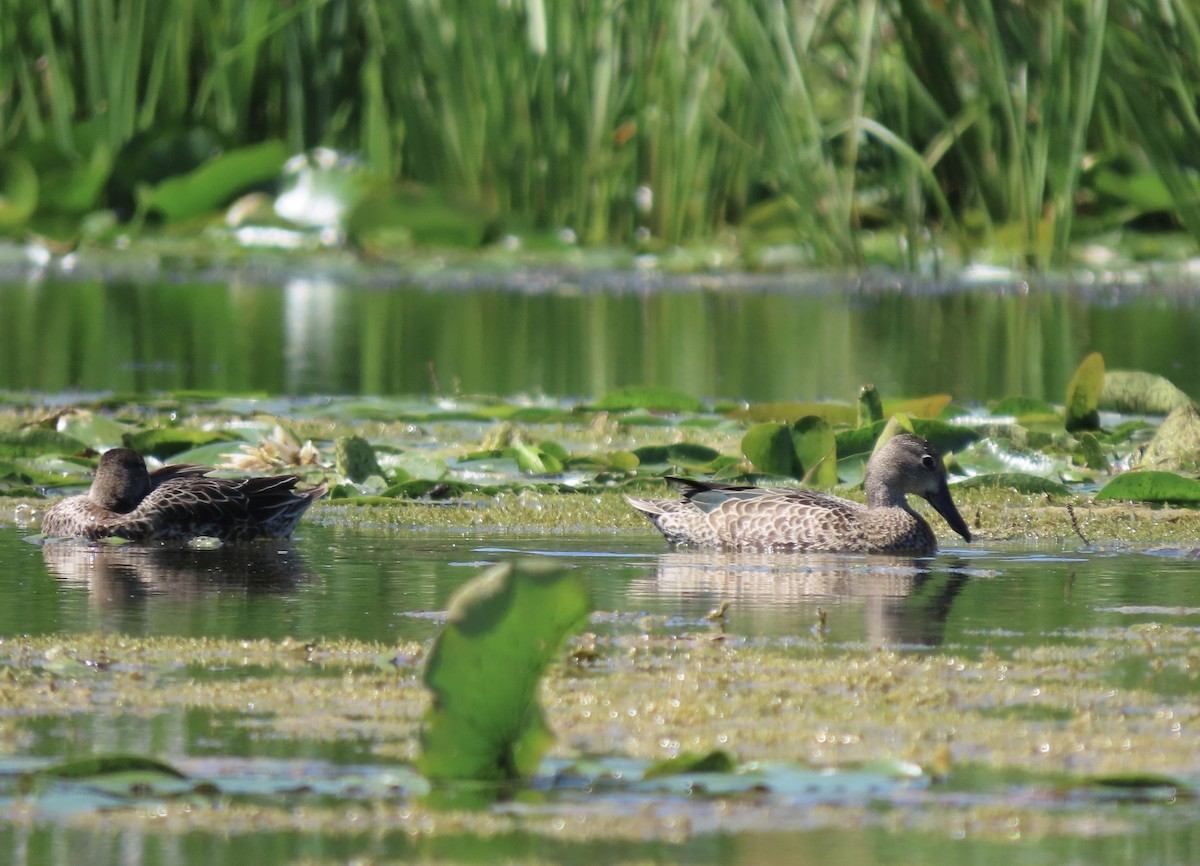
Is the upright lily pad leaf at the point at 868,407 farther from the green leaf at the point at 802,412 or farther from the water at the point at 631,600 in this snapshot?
the water at the point at 631,600

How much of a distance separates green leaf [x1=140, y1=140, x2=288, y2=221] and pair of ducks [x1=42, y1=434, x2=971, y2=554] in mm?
11358

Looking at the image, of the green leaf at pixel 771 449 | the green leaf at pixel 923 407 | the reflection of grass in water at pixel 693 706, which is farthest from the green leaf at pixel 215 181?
the reflection of grass in water at pixel 693 706

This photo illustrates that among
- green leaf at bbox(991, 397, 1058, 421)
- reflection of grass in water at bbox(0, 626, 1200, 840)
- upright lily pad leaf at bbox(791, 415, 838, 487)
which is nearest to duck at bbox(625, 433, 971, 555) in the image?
upright lily pad leaf at bbox(791, 415, 838, 487)

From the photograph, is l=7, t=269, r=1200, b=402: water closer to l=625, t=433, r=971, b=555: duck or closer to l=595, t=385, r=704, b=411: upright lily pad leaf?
l=595, t=385, r=704, b=411: upright lily pad leaf

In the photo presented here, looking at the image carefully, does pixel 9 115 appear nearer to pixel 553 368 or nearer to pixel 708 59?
pixel 708 59

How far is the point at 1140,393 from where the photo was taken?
9.87 meters

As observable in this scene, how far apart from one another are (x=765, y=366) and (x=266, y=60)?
8260 mm

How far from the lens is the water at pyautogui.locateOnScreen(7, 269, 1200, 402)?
12.2 m

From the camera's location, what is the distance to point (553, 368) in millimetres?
13180

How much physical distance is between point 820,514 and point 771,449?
4.30 feet

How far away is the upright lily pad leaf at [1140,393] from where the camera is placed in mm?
9781

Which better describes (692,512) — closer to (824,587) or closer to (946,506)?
(946,506)

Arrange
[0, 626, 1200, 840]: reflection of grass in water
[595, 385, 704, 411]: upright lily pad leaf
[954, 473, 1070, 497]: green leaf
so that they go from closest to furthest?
[0, 626, 1200, 840]: reflection of grass in water, [954, 473, 1070, 497]: green leaf, [595, 385, 704, 411]: upright lily pad leaf

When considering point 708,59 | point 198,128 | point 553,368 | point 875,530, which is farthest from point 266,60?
point 875,530
